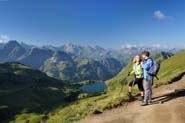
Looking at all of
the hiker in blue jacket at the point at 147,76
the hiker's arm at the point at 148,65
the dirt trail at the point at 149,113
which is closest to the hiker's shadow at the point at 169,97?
the dirt trail at the point at 149,113

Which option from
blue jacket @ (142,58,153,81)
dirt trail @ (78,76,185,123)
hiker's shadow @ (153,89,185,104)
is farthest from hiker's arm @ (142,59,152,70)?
hiker's shadow @ (153,89,185,104)

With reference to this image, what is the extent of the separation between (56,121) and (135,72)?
7.51 meters

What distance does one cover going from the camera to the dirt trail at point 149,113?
59.8 ft

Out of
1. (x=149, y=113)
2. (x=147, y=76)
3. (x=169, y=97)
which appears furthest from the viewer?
(x=169, y=97)

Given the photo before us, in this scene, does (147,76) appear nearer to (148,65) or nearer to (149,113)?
(148,65)

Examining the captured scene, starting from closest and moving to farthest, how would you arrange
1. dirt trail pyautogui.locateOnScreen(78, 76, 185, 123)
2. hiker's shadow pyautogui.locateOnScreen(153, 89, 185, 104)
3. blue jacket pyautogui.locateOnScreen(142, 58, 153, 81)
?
dirt trail pyautogui.locateOnScreen(78, 76, 185, 123)
blue jacket pyautogui.locateOnScreen(142, 58, 153, 81)
hiker's shadow pyautogui.locateOnScreen(153, 89, 185, 104)

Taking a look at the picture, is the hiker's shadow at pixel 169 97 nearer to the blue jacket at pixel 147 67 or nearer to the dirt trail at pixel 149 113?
the dirt trail at pixel 149 113

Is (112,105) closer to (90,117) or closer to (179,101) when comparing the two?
(90,117)

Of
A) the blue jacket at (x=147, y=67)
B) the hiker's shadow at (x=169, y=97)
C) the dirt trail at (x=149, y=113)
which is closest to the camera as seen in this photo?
the dirt trail at (x=149, y=113)

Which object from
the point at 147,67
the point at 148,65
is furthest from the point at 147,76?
the point at 148,65

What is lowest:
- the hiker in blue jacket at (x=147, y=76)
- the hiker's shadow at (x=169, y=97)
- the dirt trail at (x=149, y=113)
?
the dirt trail at (x=149, y=113)

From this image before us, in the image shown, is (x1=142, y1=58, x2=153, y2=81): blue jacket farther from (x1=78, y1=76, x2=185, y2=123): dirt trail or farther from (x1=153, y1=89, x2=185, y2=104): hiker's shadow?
(x1=153, y1=89, x2=185, y2=104): hiker's shadow

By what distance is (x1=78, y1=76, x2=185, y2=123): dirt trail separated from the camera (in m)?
18.2

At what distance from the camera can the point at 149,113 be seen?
19.8 meters
